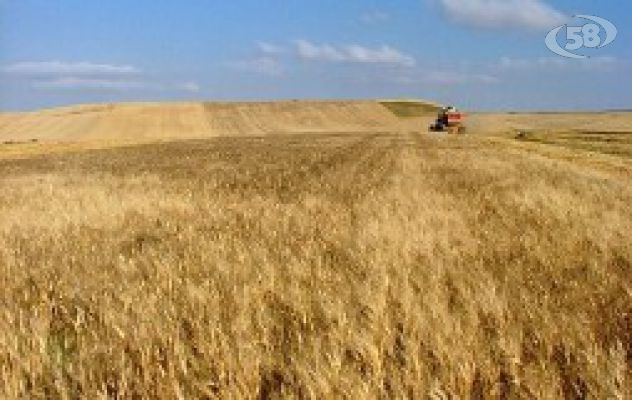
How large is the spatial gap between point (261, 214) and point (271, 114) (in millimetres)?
95500

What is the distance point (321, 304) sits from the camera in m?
4.87

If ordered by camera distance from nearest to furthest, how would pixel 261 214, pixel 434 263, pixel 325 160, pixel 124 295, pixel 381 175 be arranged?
1. pixel 124 295
2. pixel 434 263
3. pixel 261 214
4. pixel 381 175
5. pixel 325 160

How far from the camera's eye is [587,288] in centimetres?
538

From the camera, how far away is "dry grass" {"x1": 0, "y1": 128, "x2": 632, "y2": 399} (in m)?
3.66

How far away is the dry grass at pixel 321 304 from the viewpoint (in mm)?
3658

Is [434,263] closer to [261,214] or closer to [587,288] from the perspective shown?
[587,288]

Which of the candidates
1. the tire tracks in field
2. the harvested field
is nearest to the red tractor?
the harvested field

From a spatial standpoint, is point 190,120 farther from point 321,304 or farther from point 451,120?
point 321,304

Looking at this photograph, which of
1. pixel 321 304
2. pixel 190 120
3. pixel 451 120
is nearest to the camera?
pixel 321 304

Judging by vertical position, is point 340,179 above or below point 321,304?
below

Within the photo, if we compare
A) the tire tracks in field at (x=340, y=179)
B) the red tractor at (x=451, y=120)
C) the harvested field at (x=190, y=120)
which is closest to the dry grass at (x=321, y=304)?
the tire tracks in field at (x=340, y=179)

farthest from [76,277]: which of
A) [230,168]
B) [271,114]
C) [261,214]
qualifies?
[271,114]

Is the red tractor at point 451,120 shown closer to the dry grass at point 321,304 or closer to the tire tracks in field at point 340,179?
the tire tracks in field at point 340,179

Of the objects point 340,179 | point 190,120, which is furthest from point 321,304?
point 190,120
